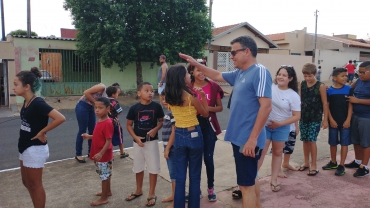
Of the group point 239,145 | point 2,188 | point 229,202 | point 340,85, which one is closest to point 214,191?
point 229,202

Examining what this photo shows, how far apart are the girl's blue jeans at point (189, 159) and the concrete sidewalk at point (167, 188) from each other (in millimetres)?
542

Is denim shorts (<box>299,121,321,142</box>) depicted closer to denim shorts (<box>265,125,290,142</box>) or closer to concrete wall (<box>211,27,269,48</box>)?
denim shorts (<box>265,125,290,142</box>)

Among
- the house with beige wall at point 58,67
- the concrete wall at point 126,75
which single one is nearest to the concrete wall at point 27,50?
the house with beige wall at point 58,67

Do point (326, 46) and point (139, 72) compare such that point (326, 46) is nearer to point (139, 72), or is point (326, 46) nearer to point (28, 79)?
point (139, 72)

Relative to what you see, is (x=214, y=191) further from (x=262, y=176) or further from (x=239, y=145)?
(x=239, y=145)

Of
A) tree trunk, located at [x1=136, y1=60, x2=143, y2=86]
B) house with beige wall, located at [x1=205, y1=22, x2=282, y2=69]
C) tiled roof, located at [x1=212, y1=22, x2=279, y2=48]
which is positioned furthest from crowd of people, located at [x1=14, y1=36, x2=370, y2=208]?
tiled roof, located at [x1=212, y1=22, x2=279, y2=48]

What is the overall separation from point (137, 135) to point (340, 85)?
3.33 meters

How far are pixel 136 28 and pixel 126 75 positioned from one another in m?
3.18

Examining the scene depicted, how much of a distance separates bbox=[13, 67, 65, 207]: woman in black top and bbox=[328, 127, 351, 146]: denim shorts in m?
4.12

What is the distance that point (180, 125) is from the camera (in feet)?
10.8

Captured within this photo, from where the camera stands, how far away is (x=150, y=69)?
54.7 feet

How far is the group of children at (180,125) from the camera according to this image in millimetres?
3191

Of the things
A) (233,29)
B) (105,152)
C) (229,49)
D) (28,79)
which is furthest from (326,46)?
(28,79)

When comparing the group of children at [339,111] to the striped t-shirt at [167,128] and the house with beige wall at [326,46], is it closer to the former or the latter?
the striped t-shirt at [167,128]
